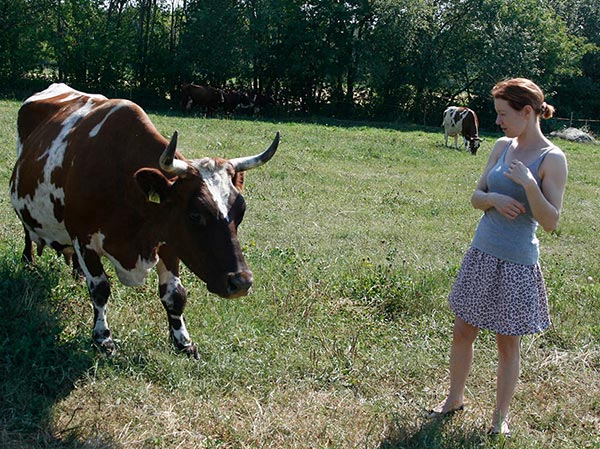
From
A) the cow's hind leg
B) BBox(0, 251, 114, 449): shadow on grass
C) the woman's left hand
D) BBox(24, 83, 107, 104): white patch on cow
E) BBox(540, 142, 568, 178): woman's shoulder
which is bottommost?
BBox(0, 251, 114, 449): shadow on grass

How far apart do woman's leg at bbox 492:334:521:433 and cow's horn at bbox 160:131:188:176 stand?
7.25ft

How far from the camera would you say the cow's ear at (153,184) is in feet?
14.1

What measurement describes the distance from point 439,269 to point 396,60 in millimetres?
29626

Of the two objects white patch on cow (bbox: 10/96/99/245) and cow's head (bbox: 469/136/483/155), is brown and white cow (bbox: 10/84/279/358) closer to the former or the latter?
white patch on cow (bbox: 10/96/99/245)

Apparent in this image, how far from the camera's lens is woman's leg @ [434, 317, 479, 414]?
4.13 meters

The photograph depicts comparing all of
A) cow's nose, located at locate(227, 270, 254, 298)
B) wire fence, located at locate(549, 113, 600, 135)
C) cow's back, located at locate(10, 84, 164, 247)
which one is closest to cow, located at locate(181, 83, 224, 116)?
wire fence, located at locate(549, 113, 600, 135)

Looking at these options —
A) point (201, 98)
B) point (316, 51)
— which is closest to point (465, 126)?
point (201, 98)

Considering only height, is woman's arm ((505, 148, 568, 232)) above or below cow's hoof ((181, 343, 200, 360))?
above

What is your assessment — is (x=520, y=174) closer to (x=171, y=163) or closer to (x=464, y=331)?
(x=464, y=331)

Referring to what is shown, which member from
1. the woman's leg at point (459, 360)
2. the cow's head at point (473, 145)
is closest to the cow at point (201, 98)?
the cow's head at point (473, 145)

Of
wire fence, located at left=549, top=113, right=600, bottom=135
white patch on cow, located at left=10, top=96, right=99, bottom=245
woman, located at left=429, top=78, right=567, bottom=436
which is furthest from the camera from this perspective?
wire fence, located at left=549, top=113, right=600, bottom=135

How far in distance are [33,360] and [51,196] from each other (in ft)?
4.68

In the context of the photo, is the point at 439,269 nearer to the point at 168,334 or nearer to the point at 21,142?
the point at 168,334

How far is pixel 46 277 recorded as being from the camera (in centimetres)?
586
